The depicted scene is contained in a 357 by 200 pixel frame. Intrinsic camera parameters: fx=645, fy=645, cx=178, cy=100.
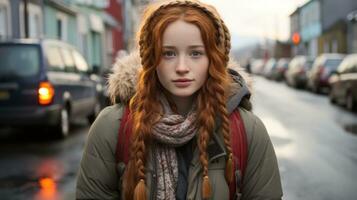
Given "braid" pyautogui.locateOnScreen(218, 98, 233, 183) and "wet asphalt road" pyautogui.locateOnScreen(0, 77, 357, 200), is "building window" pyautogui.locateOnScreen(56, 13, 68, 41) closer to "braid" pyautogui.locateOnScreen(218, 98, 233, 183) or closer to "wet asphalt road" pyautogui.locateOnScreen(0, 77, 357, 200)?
"wet asphalt road" pyautogui.locateOnScreen(0, 77, 357, 200)

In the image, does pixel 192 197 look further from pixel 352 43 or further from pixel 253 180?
pixel 352 43

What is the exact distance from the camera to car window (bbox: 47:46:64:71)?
1062 centimetres

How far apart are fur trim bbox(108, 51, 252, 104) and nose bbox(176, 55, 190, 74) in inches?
8.9

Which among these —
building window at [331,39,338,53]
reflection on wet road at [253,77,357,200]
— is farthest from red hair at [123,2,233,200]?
building window at [331,39,338,53]

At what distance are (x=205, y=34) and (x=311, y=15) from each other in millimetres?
68591

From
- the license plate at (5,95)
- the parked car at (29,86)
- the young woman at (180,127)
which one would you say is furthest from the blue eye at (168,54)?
the license plate at (5,95)

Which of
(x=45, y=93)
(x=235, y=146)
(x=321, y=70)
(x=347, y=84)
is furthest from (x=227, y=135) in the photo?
(x=321, y=70)

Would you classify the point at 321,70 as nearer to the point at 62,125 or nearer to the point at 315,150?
the point at 315,150

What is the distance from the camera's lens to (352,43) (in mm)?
49438

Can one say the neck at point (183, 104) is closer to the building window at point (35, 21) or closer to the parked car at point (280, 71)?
the building window at point (35, 21)

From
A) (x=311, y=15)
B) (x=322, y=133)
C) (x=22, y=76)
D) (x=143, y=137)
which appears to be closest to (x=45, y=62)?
(x=22, y=76)

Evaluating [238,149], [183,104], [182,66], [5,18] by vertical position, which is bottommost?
[238,149]

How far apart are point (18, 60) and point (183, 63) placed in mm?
8642

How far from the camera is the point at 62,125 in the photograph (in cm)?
1093
